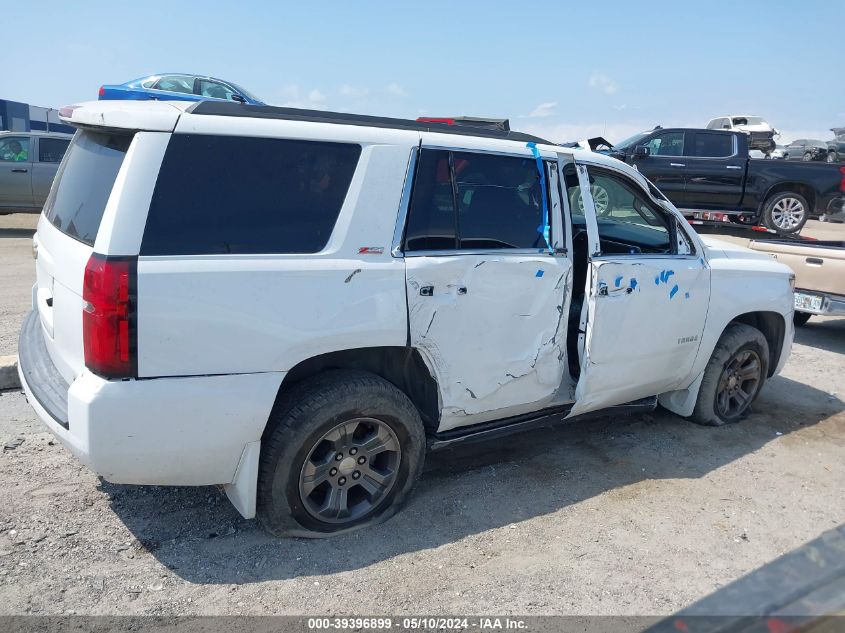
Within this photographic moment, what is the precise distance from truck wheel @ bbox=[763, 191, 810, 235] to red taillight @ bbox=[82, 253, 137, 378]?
14.0 m

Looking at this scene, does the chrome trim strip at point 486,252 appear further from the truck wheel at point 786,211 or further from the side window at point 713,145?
the truck wheel at point 786,211

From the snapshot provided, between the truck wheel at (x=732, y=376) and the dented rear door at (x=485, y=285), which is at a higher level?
the dented rear door at (x=485, y=285)

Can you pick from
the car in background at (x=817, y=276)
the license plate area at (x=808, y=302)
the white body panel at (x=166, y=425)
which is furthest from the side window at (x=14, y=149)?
the license plate area at (x=808, y=302)

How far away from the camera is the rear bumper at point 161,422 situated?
274 centimetres

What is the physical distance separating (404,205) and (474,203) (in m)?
0.45

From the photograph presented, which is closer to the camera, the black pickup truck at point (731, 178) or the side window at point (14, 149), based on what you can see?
the side window at point (14, 149)

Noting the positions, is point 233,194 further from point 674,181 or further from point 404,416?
point 674,181

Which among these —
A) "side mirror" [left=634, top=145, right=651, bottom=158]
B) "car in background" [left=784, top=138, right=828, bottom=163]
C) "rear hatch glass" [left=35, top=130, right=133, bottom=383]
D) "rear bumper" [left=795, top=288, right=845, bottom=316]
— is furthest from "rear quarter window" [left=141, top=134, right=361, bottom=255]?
"car in background" [left=784, top=138, right=828, bottom=163]

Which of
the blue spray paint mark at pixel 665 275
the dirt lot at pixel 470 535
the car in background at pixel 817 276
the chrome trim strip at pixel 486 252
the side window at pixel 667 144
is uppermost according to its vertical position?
the side window at pixel 667 144

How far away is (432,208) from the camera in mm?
3473

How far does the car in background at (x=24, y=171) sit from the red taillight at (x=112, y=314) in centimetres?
1147

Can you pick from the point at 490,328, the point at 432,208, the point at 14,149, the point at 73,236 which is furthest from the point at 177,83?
the point at 490,328

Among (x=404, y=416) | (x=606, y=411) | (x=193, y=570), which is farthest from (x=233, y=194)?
(x=606, y=411)

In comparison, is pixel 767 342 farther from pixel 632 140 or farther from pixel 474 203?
pixel 632 140
